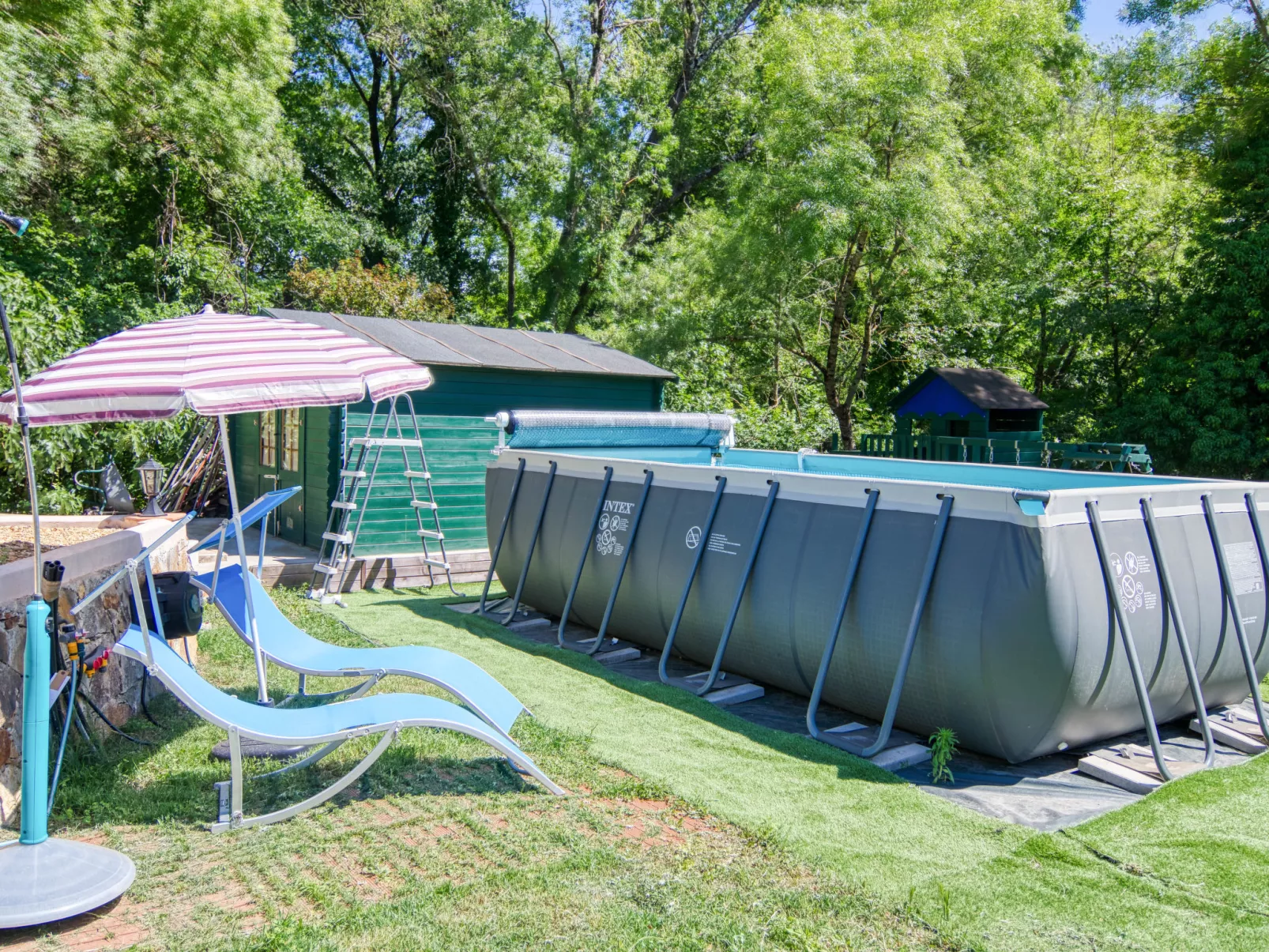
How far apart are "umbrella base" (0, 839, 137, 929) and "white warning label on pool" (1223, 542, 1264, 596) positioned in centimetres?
589

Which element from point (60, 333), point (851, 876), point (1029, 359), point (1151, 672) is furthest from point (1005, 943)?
point (1029, 359)

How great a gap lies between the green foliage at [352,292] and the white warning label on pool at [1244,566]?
17.2 m

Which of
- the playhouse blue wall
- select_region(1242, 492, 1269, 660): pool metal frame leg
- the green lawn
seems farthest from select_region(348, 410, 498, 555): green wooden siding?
the playhouse blue wall

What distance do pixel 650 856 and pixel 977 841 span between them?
1462 millimetres

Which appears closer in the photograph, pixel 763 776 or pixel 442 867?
pixel 442 867

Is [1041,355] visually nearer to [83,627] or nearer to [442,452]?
[442,452]

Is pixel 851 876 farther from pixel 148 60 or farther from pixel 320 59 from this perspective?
pixel 320 59

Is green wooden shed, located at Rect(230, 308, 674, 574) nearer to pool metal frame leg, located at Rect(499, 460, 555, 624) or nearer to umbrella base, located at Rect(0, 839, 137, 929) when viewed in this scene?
pool metal frame leg, located at Rect(499, 460, 555, 624)

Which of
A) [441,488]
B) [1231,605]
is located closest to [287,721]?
[1231,605]

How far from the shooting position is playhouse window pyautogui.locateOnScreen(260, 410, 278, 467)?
1274 centimetres

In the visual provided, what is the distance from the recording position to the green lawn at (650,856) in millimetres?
3373

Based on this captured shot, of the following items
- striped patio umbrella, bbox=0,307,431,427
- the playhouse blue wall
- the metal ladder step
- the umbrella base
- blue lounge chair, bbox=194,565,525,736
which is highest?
striped patio umbrella, bbox=0,307,431,427

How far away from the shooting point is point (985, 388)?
1662 cm

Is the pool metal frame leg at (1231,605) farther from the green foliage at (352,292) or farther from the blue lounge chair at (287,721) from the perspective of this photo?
the green foliage at (352,292)
